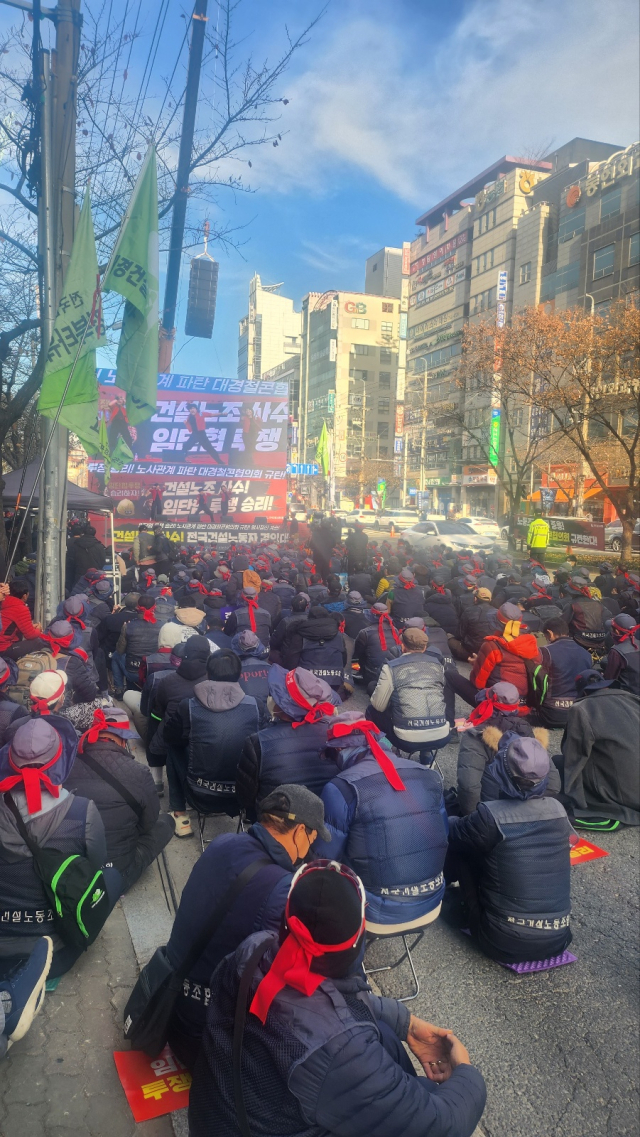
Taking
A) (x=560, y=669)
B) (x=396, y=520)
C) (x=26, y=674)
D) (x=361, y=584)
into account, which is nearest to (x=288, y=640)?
(x=560, y=669)

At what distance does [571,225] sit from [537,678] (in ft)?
175

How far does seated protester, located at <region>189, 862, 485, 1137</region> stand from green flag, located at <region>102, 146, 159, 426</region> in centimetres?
678

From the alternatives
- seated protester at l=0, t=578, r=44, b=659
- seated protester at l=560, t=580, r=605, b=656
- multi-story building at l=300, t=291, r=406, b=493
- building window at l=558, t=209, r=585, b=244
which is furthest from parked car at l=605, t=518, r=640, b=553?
multi-story building at l=300, t=291, r=406, b=493

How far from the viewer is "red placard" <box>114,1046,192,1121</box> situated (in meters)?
2.74

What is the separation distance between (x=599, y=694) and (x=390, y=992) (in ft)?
8.94

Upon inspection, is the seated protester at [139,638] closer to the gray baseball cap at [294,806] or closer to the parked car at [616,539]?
the gray baseball cap at [294,806]

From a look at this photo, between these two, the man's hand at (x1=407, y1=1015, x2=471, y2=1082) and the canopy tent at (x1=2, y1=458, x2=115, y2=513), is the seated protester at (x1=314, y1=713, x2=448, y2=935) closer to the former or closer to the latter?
the man's hand at (x1=407, y1=1015, x2=471, y2=1082)

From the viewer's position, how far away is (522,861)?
138 inches

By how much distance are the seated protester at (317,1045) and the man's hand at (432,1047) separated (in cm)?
22

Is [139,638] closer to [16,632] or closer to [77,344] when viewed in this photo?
[16,632]

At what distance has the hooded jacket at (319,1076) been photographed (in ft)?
5.49

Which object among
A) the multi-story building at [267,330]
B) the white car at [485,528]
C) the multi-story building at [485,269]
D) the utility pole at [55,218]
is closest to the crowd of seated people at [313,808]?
the utility pole at [55,218]

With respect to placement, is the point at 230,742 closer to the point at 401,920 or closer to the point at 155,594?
the point at 401,920

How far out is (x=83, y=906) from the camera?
121 inches
